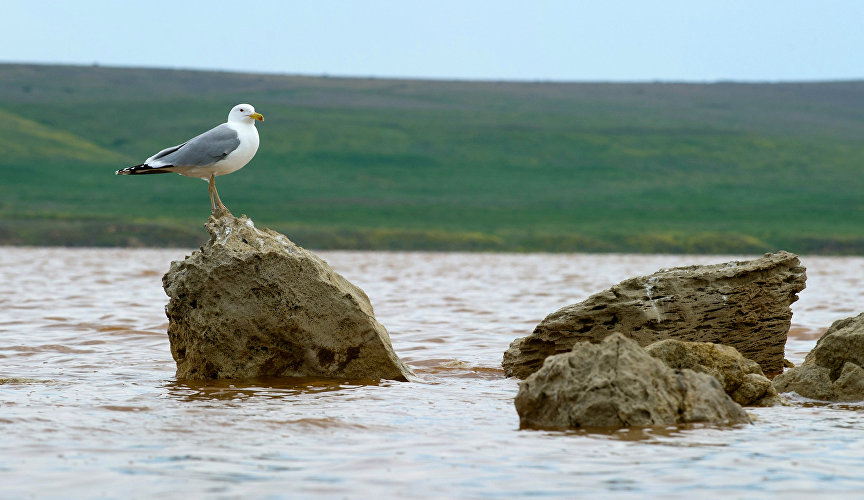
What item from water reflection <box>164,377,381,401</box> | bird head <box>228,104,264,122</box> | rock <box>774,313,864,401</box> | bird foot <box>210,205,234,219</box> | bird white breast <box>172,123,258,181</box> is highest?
bird head <box>228,104,264,122</box>

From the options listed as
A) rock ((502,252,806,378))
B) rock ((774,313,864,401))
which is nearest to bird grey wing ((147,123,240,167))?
rock ((502,252,806,378))

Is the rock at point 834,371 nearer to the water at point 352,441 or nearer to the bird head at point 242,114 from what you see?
the water at point 352,441

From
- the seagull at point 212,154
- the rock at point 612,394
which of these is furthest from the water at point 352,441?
the seagull at point 212,154

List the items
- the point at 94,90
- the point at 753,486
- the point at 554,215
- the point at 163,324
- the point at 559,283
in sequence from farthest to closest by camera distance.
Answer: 1. the point at 94,90
2. the point at 554,215
3. the point at 559,283
4. the point at 163,324
5. the point at 753,486

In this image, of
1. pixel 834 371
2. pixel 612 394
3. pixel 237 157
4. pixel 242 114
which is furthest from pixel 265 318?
pixel 834 371

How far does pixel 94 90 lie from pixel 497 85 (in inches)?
1612

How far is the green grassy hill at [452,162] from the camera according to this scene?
6253cm

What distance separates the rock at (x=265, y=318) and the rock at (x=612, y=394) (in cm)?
302

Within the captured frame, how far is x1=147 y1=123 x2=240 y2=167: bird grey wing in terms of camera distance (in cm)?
1287

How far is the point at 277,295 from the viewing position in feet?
37.2

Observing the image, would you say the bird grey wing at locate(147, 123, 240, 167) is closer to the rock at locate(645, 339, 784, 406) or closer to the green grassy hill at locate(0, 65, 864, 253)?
the rock at locate(645, 339, 784, 406)

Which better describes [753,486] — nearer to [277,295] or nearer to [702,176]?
[277,295]

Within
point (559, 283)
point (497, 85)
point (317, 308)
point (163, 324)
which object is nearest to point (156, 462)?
point (317, 308)

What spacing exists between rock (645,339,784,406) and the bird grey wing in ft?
17.2
